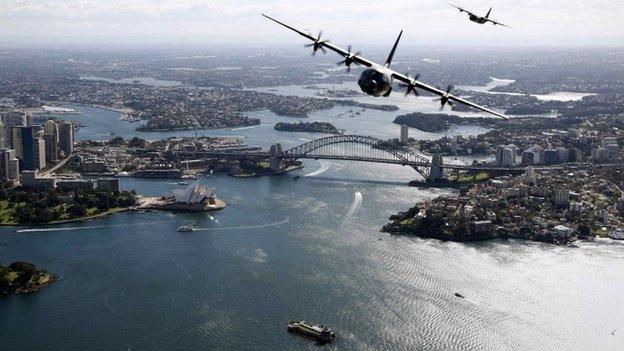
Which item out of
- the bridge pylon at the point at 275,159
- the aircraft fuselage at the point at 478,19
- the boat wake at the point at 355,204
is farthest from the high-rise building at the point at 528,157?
the aircraft fuselage at the point at 478,19

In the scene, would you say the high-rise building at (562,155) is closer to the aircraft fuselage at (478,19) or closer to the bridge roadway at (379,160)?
the bridge roadway at (379,160)

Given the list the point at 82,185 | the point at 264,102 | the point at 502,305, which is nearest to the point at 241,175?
the point at 82,185

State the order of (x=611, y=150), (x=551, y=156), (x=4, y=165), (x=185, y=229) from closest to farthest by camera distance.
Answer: (x=185, y=229) < (x=4, y=165) < (x=611, y=150) < (x=551, y=156)

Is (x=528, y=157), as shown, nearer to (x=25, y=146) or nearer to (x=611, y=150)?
(x=611, y=150)

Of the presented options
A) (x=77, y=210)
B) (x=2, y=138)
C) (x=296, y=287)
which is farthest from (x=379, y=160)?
(x=2, y=138)

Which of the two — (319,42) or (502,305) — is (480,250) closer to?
(502,305)

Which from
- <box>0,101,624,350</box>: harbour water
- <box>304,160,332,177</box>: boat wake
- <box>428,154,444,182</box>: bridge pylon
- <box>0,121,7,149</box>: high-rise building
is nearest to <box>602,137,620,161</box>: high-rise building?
<box>428,154,444,182</box>: bridge pylon
